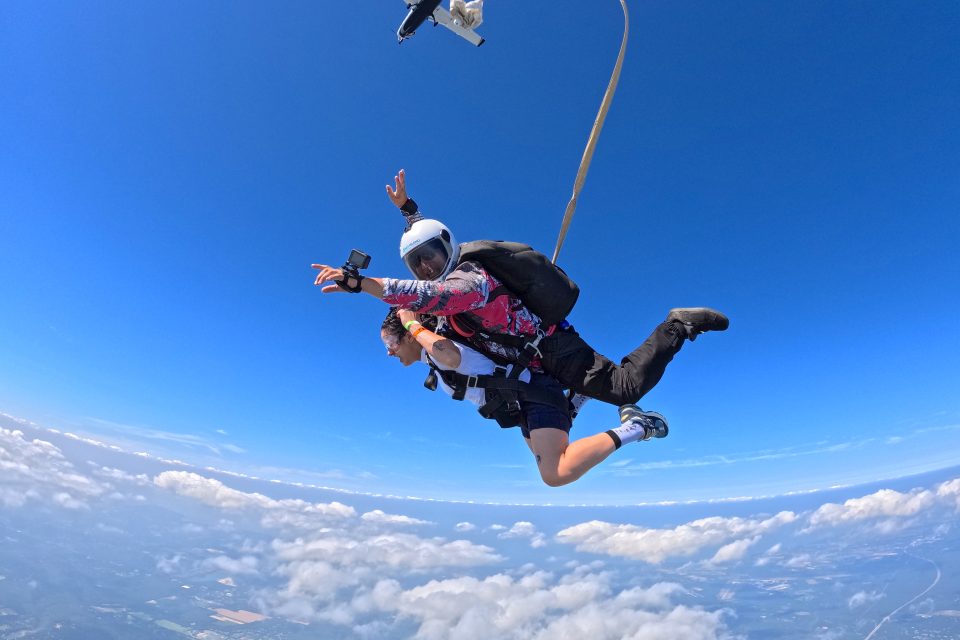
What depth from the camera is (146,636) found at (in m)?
148

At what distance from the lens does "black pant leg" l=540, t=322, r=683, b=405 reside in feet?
11.6

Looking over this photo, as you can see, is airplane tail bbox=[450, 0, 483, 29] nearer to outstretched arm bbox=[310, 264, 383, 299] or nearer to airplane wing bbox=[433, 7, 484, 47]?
airplane wing bbox=[433, 7, 484, 47]

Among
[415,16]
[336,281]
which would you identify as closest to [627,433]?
[336,281]

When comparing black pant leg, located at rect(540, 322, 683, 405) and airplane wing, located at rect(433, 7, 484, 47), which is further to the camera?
black pant leg, located at rect(540, 322, 683, 405)

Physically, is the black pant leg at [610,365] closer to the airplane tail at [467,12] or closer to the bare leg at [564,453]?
the bare leg at [564,453]

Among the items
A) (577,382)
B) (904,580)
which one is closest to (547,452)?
(577,382)

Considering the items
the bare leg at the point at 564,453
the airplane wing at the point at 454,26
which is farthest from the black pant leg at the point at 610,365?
the airplane wing at the point at 454,26

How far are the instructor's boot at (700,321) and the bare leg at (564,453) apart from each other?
1.18 metres

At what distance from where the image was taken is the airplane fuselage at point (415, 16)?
3.22m

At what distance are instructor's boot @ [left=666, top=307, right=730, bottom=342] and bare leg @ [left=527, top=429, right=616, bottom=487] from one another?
1.18m

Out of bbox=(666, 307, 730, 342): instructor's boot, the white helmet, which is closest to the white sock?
bbox=(666, 307, 730, 342): instructor's boot

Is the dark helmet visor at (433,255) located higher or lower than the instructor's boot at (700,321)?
higher

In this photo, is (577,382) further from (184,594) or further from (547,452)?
(184,594)

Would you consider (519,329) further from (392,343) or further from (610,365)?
(392,343)
